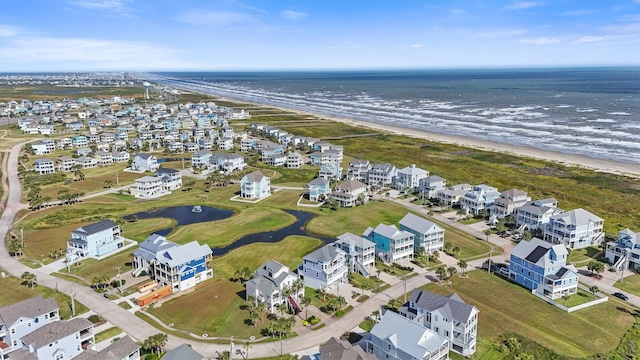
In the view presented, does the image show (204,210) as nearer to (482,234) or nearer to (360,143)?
(482,234)

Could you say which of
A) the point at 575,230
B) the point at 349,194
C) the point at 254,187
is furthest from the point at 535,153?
the point at 254,187

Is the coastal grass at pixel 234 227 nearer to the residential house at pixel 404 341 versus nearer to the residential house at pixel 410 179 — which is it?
the residential house at pixel 410 179

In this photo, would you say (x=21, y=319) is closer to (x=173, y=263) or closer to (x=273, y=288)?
(x=173, y=263)

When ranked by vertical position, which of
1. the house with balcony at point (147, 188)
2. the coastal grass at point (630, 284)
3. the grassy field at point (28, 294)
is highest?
the house with balcony at point (147, 188)

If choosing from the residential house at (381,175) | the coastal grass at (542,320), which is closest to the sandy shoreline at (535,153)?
the residential house at (381,175)

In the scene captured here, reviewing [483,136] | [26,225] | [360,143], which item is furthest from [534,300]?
[483,136]

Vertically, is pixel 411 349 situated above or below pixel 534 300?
above

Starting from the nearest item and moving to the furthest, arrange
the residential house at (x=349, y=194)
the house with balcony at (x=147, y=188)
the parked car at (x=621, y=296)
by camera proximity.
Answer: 1. the parked car at (x=621, y=296)
2. the residential house at (x=349, y=194)
3. the house with balcony at (x=147, y=188)
